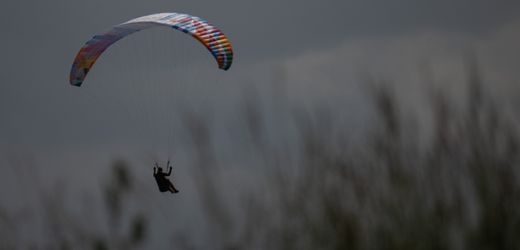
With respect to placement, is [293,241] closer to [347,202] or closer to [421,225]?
[347,202]

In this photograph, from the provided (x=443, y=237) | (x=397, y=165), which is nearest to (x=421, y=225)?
(x=443, y=237)

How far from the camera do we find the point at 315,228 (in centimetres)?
616

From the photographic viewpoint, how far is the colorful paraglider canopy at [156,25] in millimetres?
25906

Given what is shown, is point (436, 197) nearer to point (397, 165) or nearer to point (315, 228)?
point (397, 165)

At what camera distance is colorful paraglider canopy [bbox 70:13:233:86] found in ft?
85.0

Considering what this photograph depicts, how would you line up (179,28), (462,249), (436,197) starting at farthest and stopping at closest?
→ 1. (179,28)
2. (436,197)
3. (462,249)

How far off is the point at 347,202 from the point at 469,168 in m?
0.79

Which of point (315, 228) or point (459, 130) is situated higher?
point (459, 130)

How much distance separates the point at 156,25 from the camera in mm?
26219

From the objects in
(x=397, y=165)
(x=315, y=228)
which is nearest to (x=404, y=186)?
(x=397, y=165)

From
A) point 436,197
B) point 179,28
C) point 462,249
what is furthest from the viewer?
point 179,28

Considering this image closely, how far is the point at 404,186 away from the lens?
20.3ft

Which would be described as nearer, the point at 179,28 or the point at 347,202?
the point at 347,202

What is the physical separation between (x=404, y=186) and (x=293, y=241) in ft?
2.58
